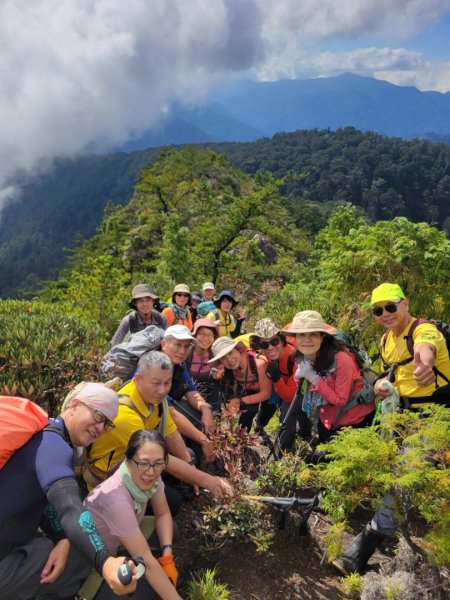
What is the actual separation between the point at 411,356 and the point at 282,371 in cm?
147

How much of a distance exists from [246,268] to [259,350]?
17.4 m

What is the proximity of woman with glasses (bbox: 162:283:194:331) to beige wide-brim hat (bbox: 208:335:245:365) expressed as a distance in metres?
2.18

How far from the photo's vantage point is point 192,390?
15.0 ft

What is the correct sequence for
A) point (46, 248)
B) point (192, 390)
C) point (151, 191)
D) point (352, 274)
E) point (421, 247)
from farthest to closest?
point (46, 248) → point (151, 191) → point (352, 274) → point (421, 247) → point (192, 390)

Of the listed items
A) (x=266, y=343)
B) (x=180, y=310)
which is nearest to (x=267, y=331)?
(x=266, y=343)

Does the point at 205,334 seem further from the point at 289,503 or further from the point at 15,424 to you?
the point at 15,424

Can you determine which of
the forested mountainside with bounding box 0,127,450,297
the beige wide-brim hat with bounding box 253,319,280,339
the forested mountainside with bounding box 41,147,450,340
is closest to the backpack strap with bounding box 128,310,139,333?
the beige wide-brim hat with bounding box 253,319,280,339

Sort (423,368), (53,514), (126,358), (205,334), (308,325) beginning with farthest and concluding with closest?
(205,334) → (126,358) → (308,325) → (423,368) → (53,514)

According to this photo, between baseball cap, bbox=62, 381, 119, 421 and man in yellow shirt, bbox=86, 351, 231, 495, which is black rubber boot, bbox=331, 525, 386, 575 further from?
baseball cap, bbox=62, 381, 119, 421

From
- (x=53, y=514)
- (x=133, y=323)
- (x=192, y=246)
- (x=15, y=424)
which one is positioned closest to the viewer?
(x=15, y=424)

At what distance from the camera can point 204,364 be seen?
505 centimetres

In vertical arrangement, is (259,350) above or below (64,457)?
below

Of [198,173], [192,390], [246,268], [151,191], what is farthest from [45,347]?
[198,173]

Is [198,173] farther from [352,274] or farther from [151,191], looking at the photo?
[352,274]
